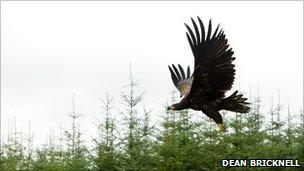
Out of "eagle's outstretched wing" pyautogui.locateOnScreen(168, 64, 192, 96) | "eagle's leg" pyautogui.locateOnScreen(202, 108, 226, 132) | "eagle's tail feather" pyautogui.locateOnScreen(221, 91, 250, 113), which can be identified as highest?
"eagle's outstretched wing" pyautogui.locateOnScreen(168, 64, 192, 96)

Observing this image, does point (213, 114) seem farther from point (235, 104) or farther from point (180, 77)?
point (180, 77)

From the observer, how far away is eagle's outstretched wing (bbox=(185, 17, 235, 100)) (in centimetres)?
635

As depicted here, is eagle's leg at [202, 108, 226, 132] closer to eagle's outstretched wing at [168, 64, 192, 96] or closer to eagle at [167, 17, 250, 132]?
eagle at [167, 17, 250, 132]

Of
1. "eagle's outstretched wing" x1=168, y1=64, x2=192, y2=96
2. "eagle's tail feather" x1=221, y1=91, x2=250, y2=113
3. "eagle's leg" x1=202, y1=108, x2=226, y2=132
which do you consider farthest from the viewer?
"eagle's outstretched wing" x1=168, y1=64, x2=192, y2=96

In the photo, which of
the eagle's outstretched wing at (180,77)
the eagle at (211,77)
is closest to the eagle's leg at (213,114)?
the eagle at (211,77)

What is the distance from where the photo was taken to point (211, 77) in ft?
21.5

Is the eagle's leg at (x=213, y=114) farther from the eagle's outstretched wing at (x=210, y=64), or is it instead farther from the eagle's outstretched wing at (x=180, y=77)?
the eagle's outstretched wing at (x=180, y=77)

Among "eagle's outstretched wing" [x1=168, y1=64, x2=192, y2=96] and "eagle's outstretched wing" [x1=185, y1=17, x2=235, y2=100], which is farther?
"eagle's outstretched wing" [x1=168, y1=64, x2=192, y2=96]

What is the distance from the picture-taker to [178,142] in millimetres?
14734

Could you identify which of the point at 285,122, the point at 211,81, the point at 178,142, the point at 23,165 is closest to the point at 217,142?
the point at 178,142

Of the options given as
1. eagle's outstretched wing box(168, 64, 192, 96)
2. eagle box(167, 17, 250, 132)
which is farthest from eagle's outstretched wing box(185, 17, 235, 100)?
eagle's outstretched wing box(168, 64, 192, 96)

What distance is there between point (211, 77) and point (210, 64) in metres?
0.15

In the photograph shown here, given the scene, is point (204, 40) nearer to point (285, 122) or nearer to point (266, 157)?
point (266, 157)

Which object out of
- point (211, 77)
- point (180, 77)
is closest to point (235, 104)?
point (211, 77)
